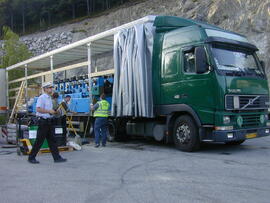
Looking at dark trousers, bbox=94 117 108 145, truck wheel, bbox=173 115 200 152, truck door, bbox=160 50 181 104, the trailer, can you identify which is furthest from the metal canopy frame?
truck wheel, bbox=173 115 200 152

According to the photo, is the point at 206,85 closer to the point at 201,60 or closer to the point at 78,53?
the point at 201,60

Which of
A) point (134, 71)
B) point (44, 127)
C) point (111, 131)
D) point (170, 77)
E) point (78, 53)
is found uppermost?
point (78, 53)

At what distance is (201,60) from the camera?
7781mm

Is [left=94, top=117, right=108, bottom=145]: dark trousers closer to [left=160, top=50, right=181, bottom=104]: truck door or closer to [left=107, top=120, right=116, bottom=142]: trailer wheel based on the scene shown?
[left=107, top=120, right=116, bottom=142]: trailer wheel

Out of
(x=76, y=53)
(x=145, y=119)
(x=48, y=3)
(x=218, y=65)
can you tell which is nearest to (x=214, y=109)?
(x=218, y=65)

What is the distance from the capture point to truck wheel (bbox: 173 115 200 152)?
823cm

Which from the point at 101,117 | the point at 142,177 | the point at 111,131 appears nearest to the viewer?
the point at 142,177

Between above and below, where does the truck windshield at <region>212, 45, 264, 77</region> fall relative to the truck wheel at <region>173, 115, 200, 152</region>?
above

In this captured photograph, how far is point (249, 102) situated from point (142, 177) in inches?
146

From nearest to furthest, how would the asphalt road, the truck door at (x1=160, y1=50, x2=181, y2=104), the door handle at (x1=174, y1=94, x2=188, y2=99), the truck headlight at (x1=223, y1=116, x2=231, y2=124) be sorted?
the asphalt road < the truck headlight at (x1=223, y1=116, x2=231, y2=124) < the door handle at (x1=174, y1=94, x2=188, y2=99) < the truck door at (x1=160, y1=50, x2=181, y2=104)

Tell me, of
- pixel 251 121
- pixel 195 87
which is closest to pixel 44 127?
pixel 195 87

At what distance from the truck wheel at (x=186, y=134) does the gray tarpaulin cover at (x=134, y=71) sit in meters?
0.85

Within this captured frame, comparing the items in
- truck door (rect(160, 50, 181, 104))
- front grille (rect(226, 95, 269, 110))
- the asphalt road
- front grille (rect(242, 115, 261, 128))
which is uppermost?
truck door (rect(160, 50, 181, 104))

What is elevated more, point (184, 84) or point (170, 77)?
point (170, 77)
